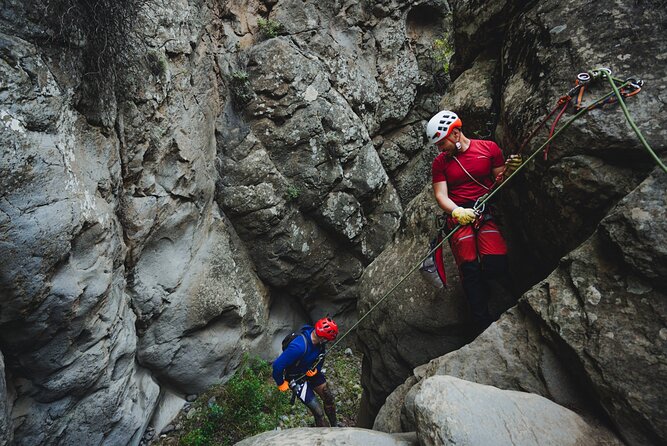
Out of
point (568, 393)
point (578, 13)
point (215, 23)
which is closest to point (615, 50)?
point (578, 13)

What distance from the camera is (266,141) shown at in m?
9.55

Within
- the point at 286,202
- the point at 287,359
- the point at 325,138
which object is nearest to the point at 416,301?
the point at 287,359

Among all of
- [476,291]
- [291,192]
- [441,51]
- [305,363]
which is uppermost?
[441,51]

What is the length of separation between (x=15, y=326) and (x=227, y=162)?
547 centimetres

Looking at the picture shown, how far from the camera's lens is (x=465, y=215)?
398cm

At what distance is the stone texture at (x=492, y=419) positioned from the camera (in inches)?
108

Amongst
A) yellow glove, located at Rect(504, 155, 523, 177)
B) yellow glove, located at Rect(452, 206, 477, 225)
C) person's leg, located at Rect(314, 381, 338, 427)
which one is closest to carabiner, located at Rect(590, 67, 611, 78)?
yellow glove, located at Rect(504, 155, 523, 177)

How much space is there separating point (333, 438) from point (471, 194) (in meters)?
2.77

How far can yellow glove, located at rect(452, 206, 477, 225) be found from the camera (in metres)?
3.98

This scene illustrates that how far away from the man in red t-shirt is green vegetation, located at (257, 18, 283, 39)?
7.08 metres

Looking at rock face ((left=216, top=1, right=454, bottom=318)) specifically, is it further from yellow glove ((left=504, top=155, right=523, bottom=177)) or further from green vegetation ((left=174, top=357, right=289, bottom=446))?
yellow glove ((left=504, top=155, right=523, bottom=177))

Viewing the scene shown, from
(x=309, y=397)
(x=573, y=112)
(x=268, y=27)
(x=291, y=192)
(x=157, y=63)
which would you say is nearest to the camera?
(x=573, y=112)

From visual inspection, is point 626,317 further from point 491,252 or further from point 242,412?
point 242,412

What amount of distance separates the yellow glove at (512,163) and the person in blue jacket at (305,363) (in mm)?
3105
